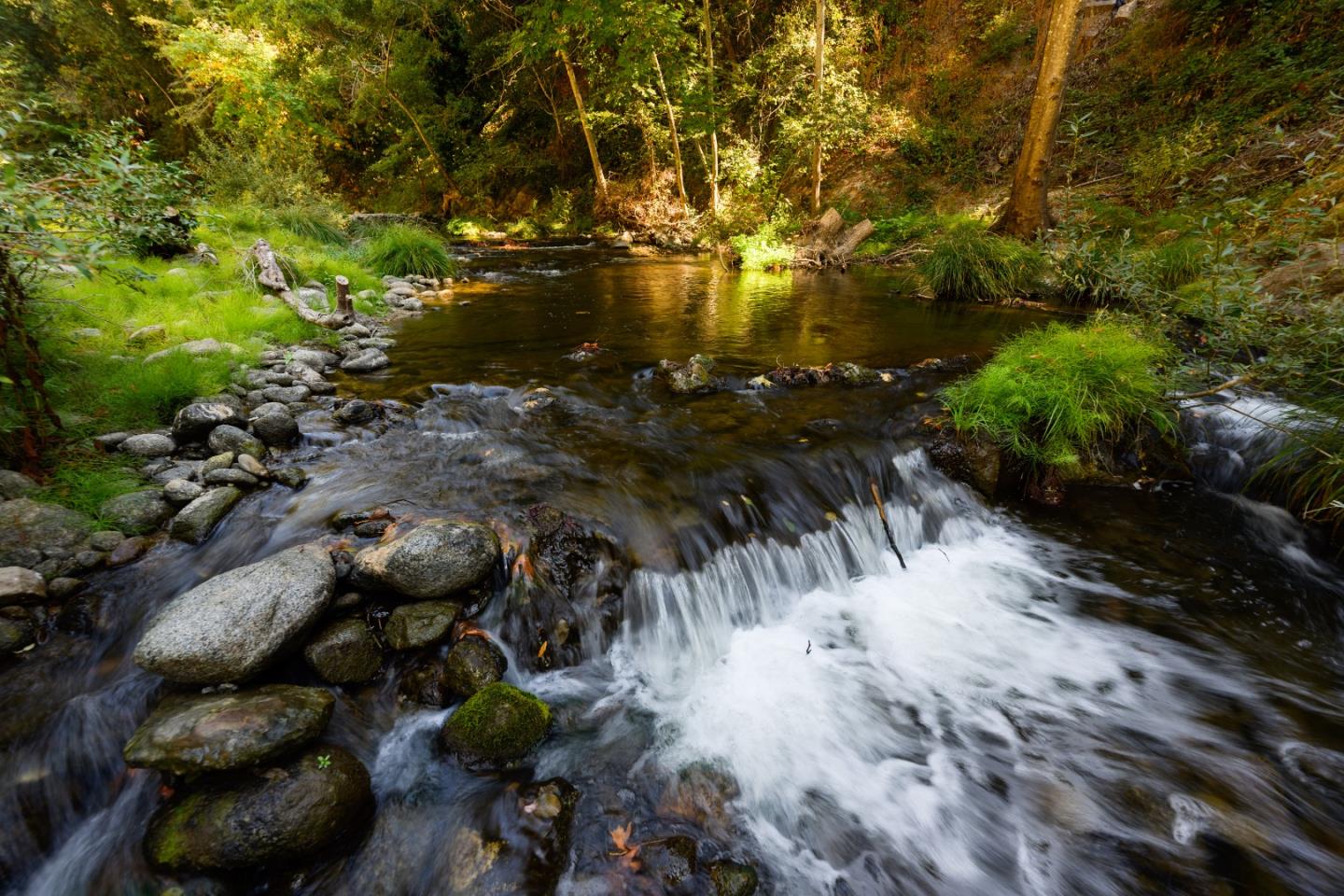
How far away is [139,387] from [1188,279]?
519 inches

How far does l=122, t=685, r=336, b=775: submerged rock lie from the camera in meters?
2.28

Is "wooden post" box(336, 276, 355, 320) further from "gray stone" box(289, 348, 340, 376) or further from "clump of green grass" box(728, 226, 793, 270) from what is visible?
"clump of green grass" box(728, 226, 793, 270)

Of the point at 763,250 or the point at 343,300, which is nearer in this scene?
the point at 343,300

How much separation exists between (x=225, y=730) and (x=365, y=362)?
558 cm

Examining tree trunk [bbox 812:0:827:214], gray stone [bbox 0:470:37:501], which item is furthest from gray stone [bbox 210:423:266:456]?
tree trunk [bbox 812:0:827:214]

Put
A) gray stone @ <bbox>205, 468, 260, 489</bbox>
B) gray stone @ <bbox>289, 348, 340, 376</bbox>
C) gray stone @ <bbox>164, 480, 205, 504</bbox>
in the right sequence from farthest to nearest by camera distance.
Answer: gray stone @ <bbox>289, 348, 340, 376</bbox>, gray stone @ <bbox>205, 468, 260, 489</bbox>, gray stone @ <bbox>164, 480, 205, 504</bbox>

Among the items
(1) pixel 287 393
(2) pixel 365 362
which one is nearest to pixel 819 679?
(1) pixel 287 393

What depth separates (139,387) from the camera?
480 cm

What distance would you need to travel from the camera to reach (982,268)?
10.8 metres

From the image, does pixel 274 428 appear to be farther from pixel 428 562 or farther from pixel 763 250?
pixel 763 250

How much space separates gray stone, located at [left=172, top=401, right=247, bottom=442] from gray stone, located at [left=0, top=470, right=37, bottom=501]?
0.95 metres

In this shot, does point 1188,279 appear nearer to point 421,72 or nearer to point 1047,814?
point 1047,814

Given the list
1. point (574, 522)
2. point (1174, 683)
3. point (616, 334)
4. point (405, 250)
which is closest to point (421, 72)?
point (405, 250)

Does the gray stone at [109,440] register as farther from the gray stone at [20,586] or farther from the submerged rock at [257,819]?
the submerged rock at [257,819]
